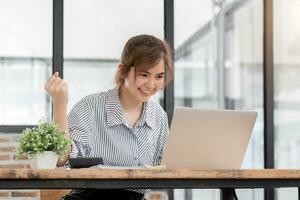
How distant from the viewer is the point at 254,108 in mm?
4387

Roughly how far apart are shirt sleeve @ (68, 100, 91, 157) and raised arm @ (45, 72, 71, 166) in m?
0.09

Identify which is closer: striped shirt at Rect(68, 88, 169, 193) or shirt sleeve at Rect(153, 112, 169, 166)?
striped shirt at Rect(68, 88, 169, 193)

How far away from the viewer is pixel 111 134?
247cm

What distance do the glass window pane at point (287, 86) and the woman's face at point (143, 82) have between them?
1.98 meters

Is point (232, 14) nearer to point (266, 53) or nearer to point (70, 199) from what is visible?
point (266, 53)

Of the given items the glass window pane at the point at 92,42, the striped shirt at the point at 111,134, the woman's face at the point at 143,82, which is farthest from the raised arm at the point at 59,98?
the glass window pane at the point at 92,42

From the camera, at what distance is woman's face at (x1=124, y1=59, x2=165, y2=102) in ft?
8.40

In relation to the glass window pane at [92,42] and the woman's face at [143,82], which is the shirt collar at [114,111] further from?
the glass window pane at [92,42]

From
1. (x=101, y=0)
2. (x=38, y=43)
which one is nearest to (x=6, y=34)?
(x=38, y=43)

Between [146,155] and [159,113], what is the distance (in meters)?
0.24

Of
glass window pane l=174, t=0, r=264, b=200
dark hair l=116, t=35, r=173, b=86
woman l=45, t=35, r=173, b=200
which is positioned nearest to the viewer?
woman l=45, t=35, r=173, b=200

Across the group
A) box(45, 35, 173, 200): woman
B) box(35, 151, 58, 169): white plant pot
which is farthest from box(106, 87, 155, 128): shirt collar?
box(35, 151, 58, 169): white plant pot

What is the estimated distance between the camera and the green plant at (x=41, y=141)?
1.98m

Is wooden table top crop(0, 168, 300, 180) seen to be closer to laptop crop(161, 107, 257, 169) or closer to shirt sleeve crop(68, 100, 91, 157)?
laptop crop(161, 107, 257, 169)
